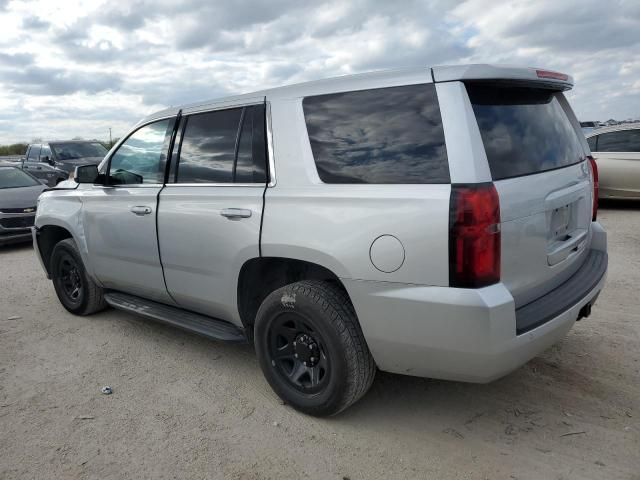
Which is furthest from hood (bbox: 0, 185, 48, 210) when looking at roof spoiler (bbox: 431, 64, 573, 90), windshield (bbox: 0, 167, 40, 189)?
roof spoiler (bbox: 431, 64, 573, 90)

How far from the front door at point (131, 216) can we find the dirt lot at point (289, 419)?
0.60 m

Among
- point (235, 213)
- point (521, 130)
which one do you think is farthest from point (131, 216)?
point (521, 130)

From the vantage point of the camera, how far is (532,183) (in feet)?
8.80

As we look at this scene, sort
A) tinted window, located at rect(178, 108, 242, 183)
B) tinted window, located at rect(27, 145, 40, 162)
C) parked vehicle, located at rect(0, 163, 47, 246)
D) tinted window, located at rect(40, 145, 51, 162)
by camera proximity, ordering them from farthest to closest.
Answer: tinted window, located at rect(27, 145, 40, 162) → tinted window, located at rect(40, 145, 51, 162) → parked vehicle, located at rect(0, 163, 47, 246) → tinted window, located at rect(178, 108, 242, 183)

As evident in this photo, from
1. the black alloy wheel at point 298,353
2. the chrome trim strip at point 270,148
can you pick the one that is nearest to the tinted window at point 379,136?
the chrome trim strip at point 270,148

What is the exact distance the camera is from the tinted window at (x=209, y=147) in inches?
139

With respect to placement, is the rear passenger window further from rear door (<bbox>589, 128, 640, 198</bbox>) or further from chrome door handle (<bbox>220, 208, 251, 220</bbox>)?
rear door (<bbox>589, 128, 640, 198</bbox>)

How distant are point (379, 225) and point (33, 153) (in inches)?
639

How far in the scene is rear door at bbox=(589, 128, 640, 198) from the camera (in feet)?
31.4

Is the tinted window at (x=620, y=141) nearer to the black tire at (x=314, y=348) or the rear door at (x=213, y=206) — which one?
the rear door at (x=213, y=206)

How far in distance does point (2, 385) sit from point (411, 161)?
3.28 meters

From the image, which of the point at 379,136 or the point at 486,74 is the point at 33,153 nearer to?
the point at 379,136

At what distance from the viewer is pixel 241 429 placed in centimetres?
309

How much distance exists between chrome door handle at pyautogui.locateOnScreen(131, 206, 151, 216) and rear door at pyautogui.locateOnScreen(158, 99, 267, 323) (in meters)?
0.16
